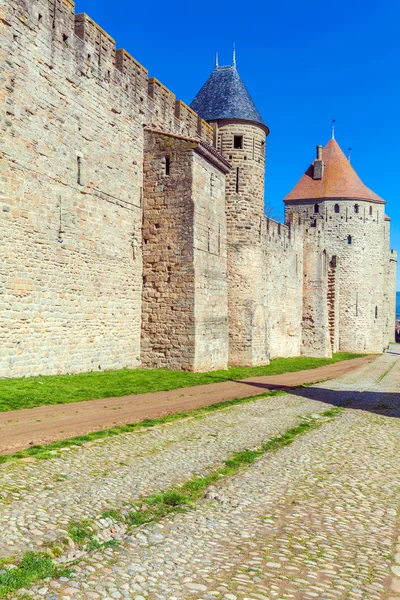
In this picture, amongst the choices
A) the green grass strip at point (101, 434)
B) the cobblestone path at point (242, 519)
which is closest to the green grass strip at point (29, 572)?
the cobblestone path at point (242, 519)

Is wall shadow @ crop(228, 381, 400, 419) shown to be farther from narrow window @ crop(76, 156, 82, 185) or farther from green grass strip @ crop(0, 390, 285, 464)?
narrow window @ crop(76, 156, 82, 185)

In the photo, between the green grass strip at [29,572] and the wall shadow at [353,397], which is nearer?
the green grass strip at [29,572]

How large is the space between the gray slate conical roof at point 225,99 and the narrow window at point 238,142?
70cm

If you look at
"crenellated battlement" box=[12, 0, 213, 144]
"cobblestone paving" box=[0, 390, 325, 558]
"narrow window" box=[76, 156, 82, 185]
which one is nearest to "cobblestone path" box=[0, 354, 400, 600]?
"cobblestone paving" box=[0, 390, 325, 558]

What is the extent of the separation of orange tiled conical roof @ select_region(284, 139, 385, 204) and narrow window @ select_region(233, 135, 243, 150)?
810 inches

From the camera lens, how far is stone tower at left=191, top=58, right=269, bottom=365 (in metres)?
21.6

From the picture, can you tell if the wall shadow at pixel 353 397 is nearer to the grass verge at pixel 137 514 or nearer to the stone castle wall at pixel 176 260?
the stone castle wall at pixel 176 260

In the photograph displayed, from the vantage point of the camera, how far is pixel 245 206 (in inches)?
859

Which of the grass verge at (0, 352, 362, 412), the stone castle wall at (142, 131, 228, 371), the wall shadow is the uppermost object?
the stone castle wall at (142, 131, 228, 371)

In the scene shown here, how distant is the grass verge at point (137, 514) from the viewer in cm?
324

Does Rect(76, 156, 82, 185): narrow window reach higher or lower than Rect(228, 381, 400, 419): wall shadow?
higher

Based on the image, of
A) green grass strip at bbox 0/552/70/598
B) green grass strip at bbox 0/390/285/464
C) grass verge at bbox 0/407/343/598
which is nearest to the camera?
green grass strip at bbox 0/552/70/598

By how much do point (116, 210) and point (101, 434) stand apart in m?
10.1

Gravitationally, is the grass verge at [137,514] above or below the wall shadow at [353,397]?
above
